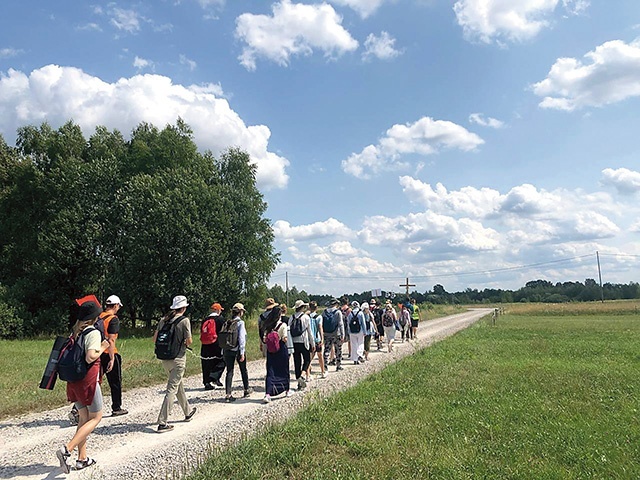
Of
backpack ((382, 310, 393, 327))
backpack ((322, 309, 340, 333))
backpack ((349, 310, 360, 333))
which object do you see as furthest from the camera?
backpack ((382, 310, 393, 327))

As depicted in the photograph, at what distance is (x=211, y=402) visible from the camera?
983 centimetres

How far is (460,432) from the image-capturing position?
7.07 metres

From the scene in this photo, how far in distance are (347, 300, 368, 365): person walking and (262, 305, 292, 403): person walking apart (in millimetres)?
5472

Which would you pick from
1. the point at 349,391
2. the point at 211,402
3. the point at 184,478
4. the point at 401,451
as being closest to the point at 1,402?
the point at 211,402

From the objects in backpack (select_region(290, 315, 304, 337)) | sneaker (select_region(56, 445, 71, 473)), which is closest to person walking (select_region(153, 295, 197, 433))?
sneaker (select_region(56, 445, 71, 473))

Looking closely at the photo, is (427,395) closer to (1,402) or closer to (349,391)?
(349,391)

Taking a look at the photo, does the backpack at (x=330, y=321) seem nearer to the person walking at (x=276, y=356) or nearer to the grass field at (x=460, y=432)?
the grass field at (x=460, y=432)

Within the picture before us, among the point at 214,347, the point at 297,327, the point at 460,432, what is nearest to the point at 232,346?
the point at 214,347

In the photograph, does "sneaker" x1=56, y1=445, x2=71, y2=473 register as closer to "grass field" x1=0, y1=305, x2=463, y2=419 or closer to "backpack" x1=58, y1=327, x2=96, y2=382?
"backpack" x1=58, y1=327, x2=96, y2=382

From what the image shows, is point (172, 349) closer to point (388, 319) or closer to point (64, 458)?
point (64, 458)

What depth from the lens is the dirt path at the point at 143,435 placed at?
6031 mm

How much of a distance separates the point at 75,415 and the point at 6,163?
34579mm

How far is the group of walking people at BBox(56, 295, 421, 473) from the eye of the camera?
605cm

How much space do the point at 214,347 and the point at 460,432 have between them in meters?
6.51
